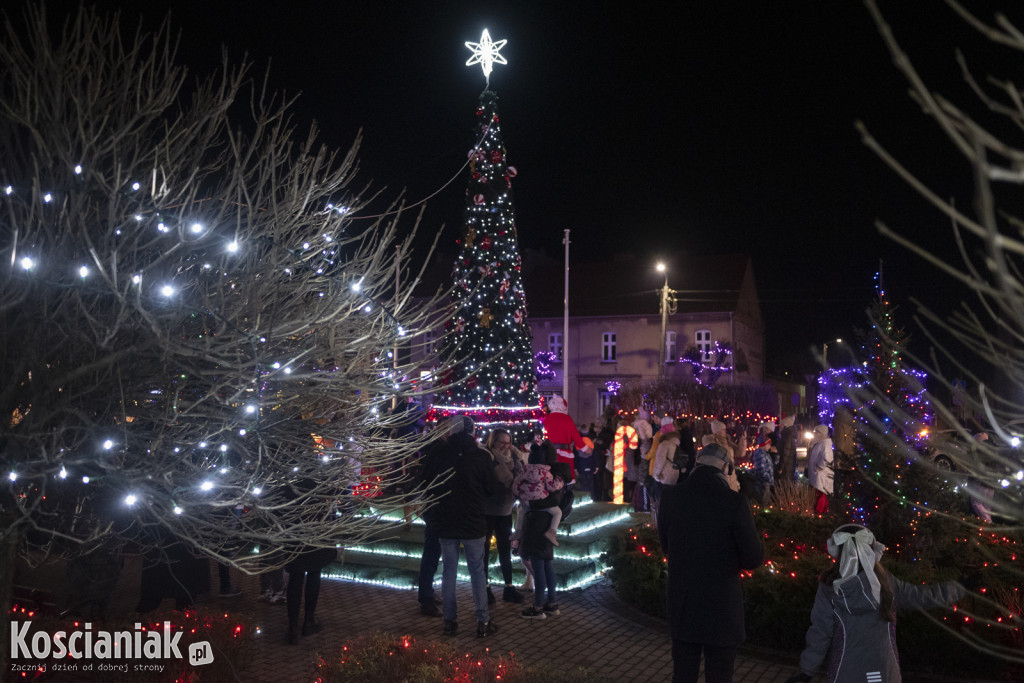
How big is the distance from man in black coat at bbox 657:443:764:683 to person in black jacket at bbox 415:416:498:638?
314 cm

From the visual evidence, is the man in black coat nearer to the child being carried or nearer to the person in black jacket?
the person in black jacket

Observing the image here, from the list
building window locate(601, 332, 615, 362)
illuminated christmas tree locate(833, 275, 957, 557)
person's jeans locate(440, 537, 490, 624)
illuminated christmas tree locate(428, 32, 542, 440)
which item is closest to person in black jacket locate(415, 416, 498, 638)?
person's jeans locate(440, 537, 490, 624)

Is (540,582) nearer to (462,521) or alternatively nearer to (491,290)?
(462,521)

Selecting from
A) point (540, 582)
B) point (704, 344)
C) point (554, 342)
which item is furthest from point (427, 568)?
point (554, 342)

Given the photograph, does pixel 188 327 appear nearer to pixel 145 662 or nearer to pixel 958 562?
pixel 145 662

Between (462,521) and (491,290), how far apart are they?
8.91 meters

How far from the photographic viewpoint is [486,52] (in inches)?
584

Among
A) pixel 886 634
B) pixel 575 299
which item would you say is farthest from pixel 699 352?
pixel 886 634

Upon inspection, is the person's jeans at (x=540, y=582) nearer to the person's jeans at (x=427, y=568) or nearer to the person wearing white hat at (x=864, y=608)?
the person's jeans at (x=427, y=568)

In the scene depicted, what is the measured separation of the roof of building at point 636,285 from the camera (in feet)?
147

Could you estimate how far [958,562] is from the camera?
8.83 m

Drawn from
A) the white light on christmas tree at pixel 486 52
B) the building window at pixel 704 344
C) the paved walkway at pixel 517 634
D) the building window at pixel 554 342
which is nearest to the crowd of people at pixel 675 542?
the paved walkway at pixel 517 634

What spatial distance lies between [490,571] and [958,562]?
5834mm

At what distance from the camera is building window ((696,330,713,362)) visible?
42750mm
